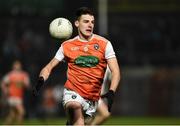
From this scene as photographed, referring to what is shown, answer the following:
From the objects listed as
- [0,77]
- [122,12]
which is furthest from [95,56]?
[122,12]

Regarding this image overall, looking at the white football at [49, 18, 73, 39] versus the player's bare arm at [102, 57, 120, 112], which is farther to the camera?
the white football at [49, 18, 73, 39]

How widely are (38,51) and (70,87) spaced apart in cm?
1913

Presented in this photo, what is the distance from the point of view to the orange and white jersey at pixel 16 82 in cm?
2414

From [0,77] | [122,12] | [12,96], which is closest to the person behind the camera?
[12,96]

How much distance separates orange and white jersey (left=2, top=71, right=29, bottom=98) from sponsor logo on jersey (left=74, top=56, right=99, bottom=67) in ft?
43.2

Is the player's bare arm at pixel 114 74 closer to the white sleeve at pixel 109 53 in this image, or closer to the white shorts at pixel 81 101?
the white sleeve at pixel 109 53

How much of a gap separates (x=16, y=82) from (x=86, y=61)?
1369cm

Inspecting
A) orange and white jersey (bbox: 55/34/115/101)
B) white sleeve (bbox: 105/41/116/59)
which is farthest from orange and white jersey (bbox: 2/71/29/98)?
white sleeve (bbox: 105/41/116/59)

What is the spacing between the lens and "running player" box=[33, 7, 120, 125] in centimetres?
1094

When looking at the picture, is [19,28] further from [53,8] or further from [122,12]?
[122,12]

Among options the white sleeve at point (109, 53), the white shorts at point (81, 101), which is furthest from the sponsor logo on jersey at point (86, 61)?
the white shorts at point (81, 101)

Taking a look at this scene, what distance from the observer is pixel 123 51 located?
30031mm

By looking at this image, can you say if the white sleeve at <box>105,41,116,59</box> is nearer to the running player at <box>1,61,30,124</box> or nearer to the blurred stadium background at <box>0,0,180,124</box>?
the running player at <box>1,61,30,124</box>

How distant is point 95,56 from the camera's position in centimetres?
1098
